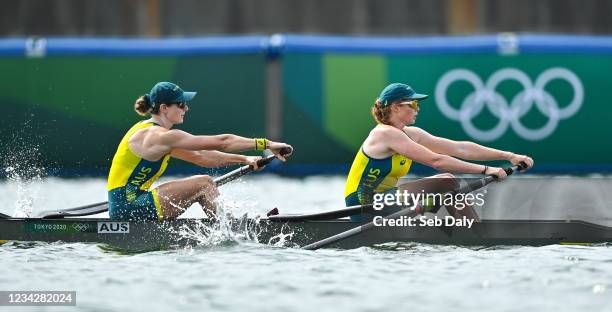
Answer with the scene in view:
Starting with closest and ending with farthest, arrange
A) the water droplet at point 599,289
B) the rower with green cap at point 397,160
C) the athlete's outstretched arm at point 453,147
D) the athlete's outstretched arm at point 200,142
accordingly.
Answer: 1. the water droplet at point 599,289
2. the rower with green cap at point 397,160
3. the athlete's outstretched arm at point 200,142
4. the athlete's outstretched arm at point 453,147

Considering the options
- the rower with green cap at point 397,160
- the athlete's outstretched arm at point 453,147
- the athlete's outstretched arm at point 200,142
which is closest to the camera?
the rower with green cap at point 397,160

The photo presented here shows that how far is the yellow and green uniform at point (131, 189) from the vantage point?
1042cm

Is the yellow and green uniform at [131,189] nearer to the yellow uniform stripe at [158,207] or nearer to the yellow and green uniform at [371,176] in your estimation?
the yellow uniform stripe at [158,207]

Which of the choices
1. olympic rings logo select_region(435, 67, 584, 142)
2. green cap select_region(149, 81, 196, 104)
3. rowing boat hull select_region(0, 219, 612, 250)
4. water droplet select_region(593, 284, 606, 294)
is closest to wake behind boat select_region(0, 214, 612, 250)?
rowing boat hull select_region(0, 219, 612, 250)

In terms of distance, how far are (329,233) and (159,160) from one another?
1.55 metres

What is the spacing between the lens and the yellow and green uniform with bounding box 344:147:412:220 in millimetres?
10359

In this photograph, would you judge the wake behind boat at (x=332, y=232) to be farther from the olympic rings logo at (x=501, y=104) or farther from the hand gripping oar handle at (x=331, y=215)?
the olympic rings logo at (x=501, y=104)

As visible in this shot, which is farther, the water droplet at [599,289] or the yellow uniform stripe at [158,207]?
the yellow uniform stripe at [158,207]

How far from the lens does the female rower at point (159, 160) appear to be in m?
10.4

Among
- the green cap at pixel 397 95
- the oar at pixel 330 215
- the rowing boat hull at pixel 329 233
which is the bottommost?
the rowing boat hull at pixel 329 233

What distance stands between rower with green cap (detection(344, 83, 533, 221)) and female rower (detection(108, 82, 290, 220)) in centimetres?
74

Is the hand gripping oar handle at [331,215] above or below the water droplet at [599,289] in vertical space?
above

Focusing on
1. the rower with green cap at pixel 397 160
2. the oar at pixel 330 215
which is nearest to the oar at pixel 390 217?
the rower with green cap at pixel 397 160

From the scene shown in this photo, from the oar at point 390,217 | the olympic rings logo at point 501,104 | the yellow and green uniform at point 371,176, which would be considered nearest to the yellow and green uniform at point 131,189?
the oar at point 390,217
